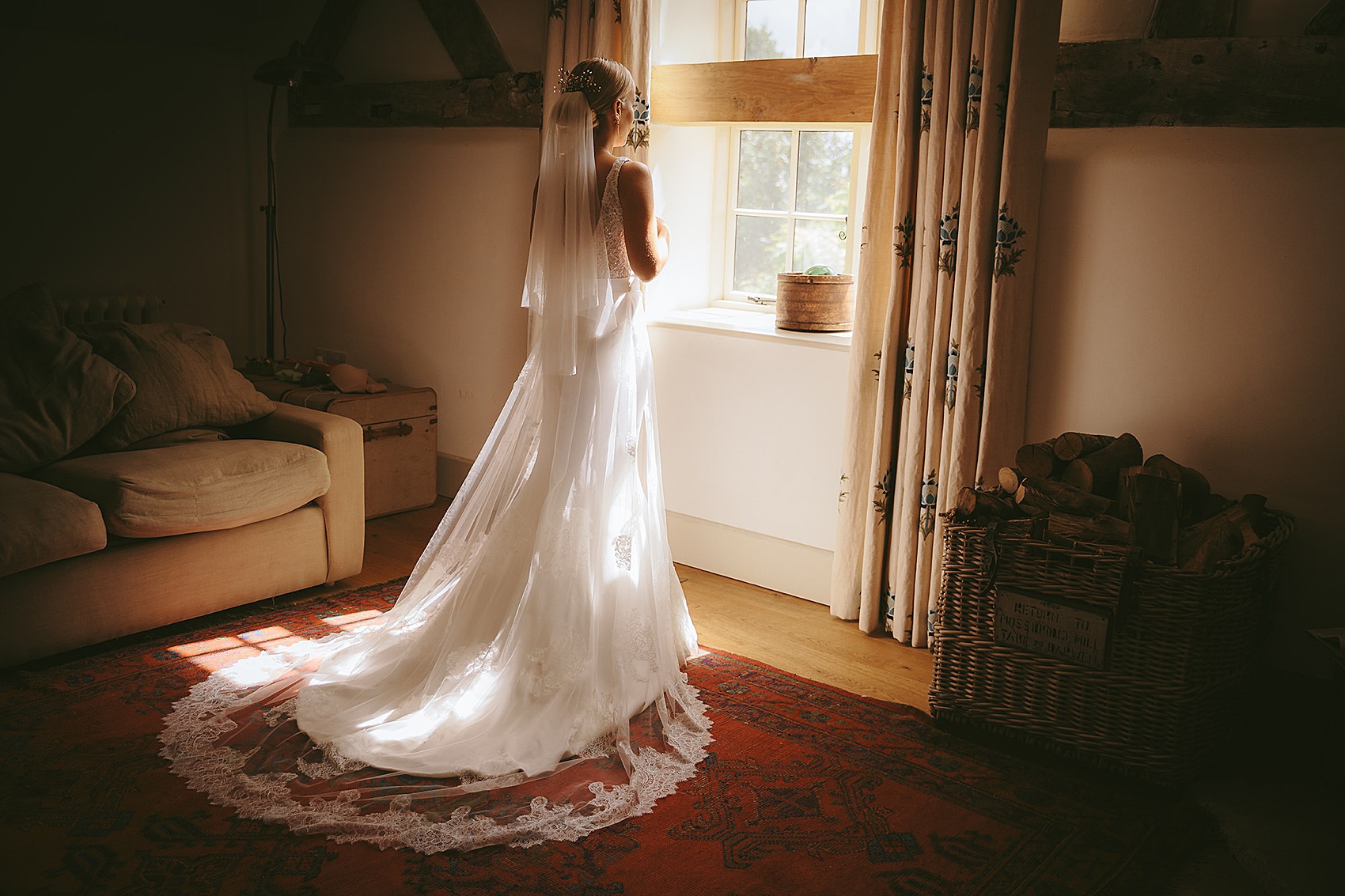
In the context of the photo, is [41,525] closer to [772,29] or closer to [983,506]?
[983,506]

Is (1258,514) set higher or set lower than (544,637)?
higher

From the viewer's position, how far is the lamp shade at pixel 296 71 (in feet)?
14.6

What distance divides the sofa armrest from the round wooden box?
1.62 meters

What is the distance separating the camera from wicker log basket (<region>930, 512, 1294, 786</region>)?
2.26m

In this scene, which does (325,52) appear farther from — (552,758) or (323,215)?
(552,758)

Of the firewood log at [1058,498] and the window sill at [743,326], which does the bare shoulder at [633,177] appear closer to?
the window sill at [743,326]

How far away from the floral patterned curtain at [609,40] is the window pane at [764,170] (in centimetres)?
56

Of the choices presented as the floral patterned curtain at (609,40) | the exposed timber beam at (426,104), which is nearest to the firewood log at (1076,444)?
the floral patterned curtain at (609,40)

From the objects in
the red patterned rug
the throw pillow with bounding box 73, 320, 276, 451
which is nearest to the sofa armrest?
the throw pillow with bounding box 73, 320, 276, 451

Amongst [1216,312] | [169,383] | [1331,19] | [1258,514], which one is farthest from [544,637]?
[1331,19]

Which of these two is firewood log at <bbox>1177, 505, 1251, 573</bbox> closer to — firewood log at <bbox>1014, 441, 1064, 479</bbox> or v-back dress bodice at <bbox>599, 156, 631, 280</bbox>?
firewood log at <bbox>1014, 441, 1064, 479</bbox>

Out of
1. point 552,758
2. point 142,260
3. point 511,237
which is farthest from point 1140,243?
point 142,260

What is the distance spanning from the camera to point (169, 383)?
3.36 m

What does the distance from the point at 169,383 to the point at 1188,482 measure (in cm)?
314
